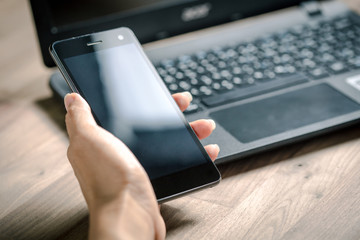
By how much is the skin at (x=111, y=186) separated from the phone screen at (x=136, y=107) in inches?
2.4

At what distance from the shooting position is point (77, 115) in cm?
45

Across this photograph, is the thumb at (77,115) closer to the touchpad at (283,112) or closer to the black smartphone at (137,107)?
the black smartphone at (137,107)

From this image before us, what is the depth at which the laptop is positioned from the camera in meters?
0.57

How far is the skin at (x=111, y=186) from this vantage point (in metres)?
0.38

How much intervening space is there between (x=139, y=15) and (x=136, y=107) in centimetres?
25

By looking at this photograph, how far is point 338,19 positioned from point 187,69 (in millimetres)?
326

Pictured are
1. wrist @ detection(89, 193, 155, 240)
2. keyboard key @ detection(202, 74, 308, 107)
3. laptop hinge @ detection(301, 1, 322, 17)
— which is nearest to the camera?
wrist @ detection(89, 193, 155, 240)

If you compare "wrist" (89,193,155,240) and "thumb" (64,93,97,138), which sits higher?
"thumb" (64,93,97,138)

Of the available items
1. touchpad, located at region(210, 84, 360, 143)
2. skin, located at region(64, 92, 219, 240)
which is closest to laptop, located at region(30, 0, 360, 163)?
touchpad, located at region(210, 84, 360, 143)

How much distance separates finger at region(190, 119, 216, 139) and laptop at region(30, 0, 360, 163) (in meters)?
0.02

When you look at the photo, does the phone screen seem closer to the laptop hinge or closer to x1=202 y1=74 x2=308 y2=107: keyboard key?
x1=202 y1=74 x2=308 y2=107: keyboard key

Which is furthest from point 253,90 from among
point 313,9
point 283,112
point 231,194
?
point 313,9

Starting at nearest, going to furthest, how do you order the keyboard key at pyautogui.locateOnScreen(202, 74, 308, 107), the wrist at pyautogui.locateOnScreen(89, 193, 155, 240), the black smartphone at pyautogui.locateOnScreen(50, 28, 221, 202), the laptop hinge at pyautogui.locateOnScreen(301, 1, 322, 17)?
the wrist at pyautogui.locateOnScreen(89, 193, 155, 240)
the black smartphone at pyautogui.locateOnScreen(50, 28, 221, 202)
the keyboard key at pyautogui.locateOnScreen(202, 74, 308, 107)
the laptop hinge at pyautogui.locateOnScreen(301, 1, 322, 17)

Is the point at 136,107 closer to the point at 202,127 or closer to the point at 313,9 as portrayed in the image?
the point at 202,127
